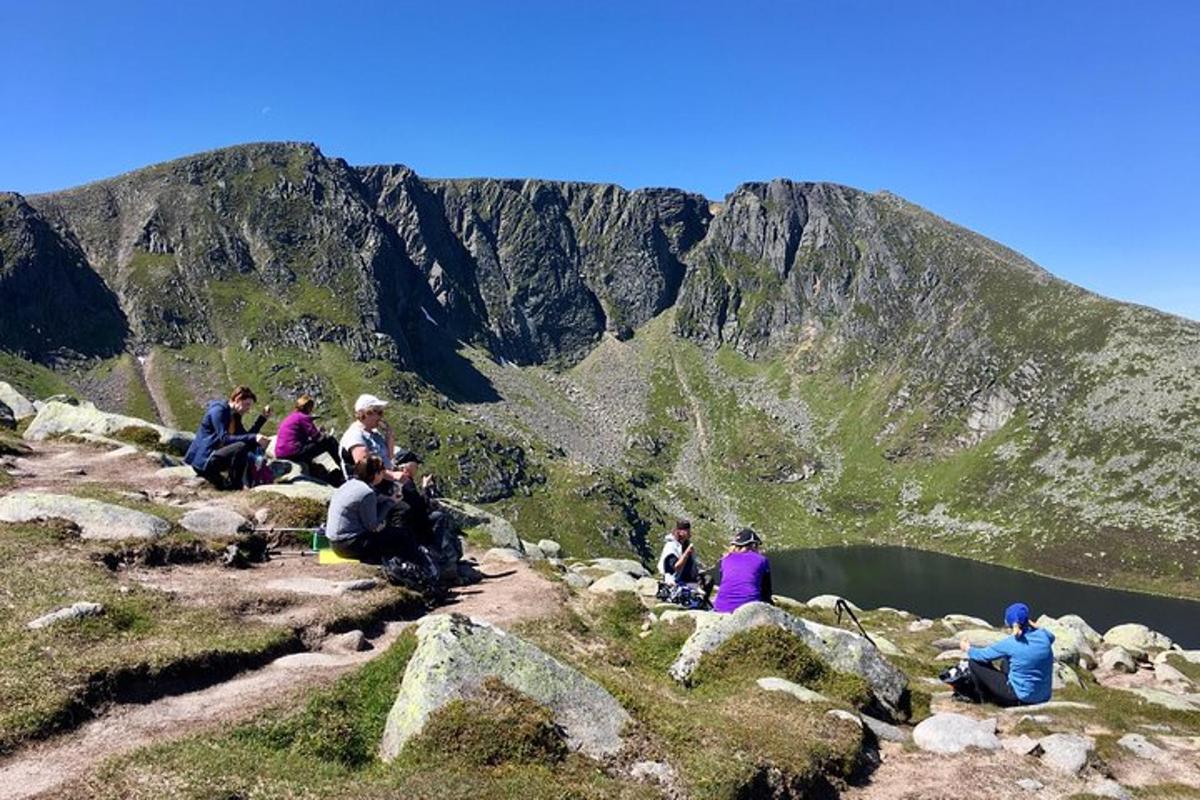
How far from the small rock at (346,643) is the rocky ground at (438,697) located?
0.22ft

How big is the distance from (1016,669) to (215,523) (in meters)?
25.8

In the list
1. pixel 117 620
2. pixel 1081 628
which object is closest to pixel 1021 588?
pixel 1081 628

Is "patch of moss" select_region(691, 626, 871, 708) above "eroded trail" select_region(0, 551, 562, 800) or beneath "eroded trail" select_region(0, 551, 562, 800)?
beneath

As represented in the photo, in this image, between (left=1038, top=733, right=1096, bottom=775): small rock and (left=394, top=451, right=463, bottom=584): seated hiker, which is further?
(left=394, top=451, right=463, bottom=584): seated hiker

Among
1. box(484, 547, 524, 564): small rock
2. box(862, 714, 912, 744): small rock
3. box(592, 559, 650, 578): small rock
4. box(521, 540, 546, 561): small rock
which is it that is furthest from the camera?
box(592, 559, 650, 578): small rock

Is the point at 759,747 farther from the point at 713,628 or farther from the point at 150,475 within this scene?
the point at 150,475

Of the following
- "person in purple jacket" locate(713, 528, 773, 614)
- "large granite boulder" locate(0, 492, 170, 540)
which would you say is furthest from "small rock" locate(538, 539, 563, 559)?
"large granite boulder" locate(0, 492, 170, 540)

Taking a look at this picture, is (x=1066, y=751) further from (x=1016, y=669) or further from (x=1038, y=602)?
(x=1038, y=602)

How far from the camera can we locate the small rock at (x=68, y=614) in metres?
14.7

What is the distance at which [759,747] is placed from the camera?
13.7m

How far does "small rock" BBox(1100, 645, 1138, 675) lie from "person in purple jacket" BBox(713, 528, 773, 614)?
2271 centimetres

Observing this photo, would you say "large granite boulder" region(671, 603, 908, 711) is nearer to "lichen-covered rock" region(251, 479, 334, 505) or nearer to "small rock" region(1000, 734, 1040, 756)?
"small rock" region(1000, 734, 1040, 756)

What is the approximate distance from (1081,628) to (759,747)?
129 feet

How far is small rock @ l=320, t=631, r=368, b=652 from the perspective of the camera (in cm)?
1747
